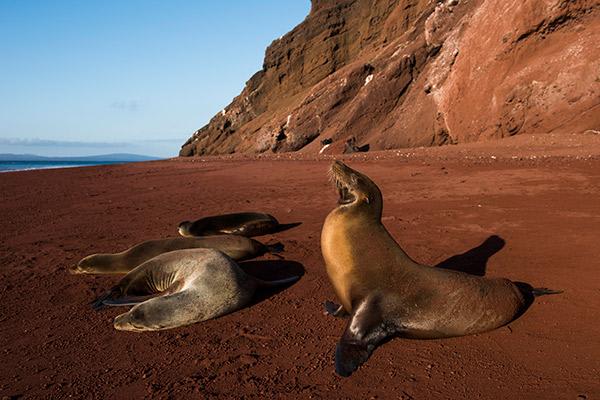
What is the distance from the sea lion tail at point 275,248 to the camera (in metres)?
6.84

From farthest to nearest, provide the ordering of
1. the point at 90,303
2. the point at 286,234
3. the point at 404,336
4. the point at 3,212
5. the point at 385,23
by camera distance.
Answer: the point at 385,23
the point at 3,212
the point at 286,234
the point at 90,303
the point at 404,336

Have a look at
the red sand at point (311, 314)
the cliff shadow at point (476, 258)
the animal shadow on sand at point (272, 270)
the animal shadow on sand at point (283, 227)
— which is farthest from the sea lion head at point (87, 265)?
the cliff shadow at point (476, 258)

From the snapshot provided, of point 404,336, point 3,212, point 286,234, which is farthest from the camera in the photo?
point 3,212

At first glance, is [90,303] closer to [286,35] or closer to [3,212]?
[3,212]

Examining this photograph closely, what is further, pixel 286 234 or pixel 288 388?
pixel 286 234

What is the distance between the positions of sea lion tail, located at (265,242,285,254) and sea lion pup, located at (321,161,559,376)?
229 centimetres

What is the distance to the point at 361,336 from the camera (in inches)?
152

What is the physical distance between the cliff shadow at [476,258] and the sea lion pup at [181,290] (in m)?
1.74

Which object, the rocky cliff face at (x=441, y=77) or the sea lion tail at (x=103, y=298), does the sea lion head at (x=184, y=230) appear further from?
the rocky cliff face at (x=441, y=77)

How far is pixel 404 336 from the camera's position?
4.06 metres

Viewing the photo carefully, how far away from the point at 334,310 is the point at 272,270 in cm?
161

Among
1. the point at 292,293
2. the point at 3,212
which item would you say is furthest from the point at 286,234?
the point at 3,212

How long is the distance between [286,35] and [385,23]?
1406 cm

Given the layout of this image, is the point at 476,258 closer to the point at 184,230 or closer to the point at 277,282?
the point at 277,282
